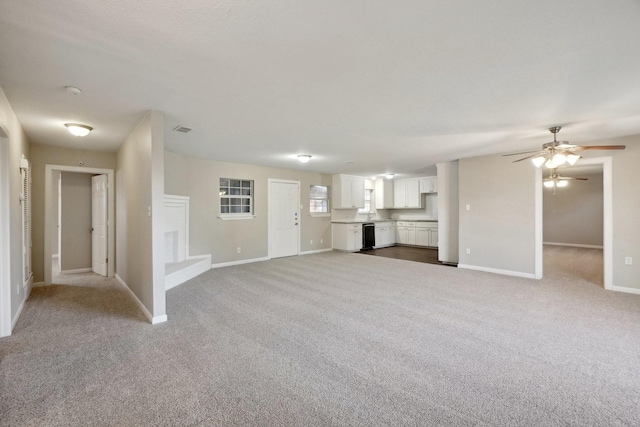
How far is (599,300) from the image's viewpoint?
401cm

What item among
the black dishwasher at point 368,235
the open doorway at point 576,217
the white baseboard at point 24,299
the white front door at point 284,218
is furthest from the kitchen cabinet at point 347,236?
the white baseboard at point 24,299

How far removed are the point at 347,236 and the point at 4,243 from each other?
22.3 feet

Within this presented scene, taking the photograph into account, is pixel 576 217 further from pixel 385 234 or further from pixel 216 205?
pixel 216 205

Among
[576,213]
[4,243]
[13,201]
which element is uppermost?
[13,201]

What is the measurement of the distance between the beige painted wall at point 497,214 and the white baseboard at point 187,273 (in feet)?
17.6

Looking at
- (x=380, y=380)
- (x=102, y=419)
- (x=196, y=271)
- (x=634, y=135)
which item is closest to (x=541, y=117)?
(x=634, y=135)

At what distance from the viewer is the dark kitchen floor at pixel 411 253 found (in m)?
7.27

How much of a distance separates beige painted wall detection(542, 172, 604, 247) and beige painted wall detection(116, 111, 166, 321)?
11.6 meters

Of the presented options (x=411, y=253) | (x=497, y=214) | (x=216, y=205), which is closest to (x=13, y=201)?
(x=216, y=205)

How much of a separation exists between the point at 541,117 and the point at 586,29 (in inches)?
76.4

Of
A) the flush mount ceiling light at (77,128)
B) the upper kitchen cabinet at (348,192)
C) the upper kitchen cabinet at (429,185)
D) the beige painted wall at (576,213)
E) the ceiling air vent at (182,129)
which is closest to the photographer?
the flush mount ceiling light at (77,128)

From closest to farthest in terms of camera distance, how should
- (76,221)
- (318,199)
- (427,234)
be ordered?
(76,221), (318,199), (427,234)

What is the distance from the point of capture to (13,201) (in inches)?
125

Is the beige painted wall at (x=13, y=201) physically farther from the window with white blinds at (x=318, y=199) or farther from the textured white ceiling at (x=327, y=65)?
the window with white blinds at (x=318, y=199)
